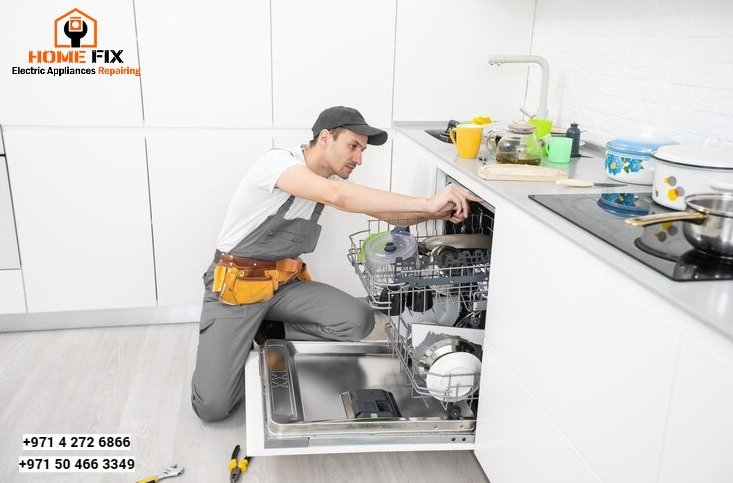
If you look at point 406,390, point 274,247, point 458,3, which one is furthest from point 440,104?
point 406,390

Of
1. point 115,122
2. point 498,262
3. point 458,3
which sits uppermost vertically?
point 458,3

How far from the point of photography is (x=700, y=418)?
2.88ft

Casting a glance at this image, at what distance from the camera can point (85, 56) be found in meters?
2.42

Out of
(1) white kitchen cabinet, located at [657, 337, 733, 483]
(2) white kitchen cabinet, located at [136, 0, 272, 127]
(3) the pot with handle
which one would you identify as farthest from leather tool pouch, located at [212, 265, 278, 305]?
(1) white kitchen cabinet, located at [657, 337, 733, 483]

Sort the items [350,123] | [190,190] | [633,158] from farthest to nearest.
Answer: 1. [190,190]
2. [350,123]
3. [633,158]

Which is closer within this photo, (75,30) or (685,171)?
(685,171)

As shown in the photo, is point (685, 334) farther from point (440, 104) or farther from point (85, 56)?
point (85, 56)

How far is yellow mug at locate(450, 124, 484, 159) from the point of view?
1953 mm

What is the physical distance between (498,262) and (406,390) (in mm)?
609

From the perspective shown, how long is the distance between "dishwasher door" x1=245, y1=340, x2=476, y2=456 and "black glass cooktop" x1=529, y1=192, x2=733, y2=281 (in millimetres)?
673

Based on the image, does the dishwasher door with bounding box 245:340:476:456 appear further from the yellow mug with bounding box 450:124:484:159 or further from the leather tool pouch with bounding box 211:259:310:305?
the yellow mug with bounding box 450:124:484:159

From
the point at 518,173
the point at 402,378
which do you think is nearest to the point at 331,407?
the point at 402,378

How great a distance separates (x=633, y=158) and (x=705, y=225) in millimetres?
618

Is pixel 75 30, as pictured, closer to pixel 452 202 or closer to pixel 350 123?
pixel 350 123
